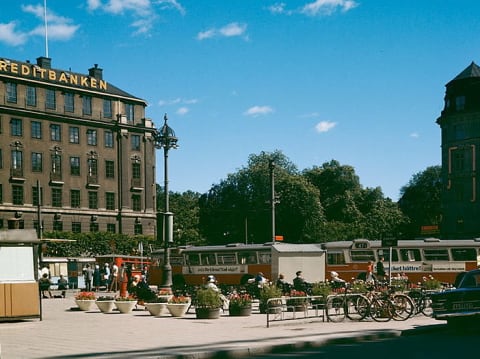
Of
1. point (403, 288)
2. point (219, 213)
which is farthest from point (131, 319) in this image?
point (219, 213)

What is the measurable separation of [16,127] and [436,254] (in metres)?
48.8

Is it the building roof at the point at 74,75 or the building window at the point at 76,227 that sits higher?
the building roof at the point at 74,75

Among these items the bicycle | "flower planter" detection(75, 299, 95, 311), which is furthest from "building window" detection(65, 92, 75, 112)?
the bicycle

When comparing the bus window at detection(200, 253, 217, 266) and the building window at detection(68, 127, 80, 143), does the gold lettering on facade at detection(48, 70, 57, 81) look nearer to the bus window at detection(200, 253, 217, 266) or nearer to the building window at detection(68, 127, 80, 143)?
the building window at detection(68, 127, 80, 143)

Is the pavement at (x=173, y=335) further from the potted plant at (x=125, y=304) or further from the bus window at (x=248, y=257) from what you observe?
the bus window at (x=248, y=257)

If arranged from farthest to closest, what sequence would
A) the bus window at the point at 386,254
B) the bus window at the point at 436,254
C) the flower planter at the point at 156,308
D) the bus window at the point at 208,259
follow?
the bus window at the point at 208,259
the bus window at the point at 386,254
the bus window at the point at 436,254
the flower planter at the point at 156,308

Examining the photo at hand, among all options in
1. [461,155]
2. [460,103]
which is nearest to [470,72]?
[460,103]

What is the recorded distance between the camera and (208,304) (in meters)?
23.8

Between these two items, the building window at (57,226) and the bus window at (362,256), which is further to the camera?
the building window at (57,226)

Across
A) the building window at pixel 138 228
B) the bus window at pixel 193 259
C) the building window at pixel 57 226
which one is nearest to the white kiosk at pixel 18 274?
the bus window at pixel 193 259

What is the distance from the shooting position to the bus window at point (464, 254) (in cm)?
4384

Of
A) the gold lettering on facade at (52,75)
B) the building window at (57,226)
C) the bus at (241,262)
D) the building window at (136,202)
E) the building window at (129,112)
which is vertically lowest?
the bus at (241,262)

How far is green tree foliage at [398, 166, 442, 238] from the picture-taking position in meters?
108

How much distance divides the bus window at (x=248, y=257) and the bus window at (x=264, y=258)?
1.09 ft
